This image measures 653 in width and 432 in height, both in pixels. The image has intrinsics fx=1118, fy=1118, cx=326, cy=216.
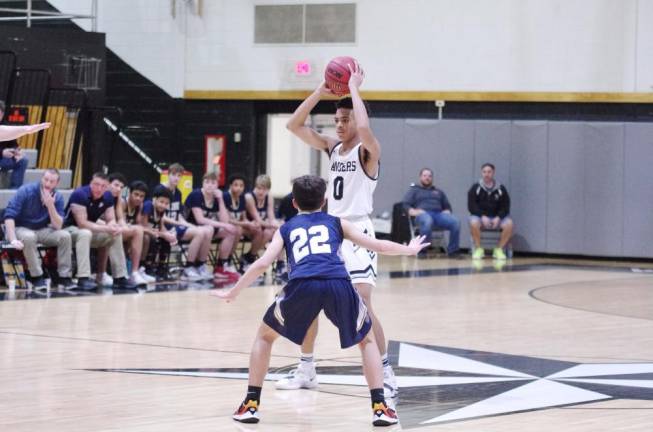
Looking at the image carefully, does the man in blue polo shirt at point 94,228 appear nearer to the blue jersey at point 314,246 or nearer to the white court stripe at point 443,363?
the white court stripe at point 443,363

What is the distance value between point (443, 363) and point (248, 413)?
7.56 feet

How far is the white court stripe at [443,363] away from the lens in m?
7.11

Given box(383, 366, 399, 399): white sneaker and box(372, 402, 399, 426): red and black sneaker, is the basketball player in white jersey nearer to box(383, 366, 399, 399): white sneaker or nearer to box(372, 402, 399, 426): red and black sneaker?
box(383, 366, 399, 399): white sneaker

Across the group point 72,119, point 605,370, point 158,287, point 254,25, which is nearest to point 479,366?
point 605,370

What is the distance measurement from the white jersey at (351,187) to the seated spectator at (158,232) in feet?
22.0

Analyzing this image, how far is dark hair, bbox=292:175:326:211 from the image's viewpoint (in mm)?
5566

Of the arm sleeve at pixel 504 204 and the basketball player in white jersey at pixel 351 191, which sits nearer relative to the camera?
the basketball player in white jersey at pixel 351 191

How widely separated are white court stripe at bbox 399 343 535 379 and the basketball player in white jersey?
0.96 m

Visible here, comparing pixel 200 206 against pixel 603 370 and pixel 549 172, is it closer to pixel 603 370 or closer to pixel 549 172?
pixel 549 172

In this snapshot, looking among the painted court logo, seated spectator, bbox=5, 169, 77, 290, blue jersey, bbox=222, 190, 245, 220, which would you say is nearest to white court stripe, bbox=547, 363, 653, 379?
the painted court logo

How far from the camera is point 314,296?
5.44m

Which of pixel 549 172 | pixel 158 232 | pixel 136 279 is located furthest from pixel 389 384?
pixel 549 172

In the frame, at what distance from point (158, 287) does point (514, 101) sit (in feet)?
28.9

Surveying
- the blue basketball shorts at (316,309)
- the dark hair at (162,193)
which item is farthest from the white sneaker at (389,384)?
the dark hair at (162,193)
